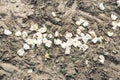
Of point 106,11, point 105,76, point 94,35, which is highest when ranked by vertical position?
point 106,11

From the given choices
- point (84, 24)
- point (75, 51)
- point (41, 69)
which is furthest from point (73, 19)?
point (41, 69)

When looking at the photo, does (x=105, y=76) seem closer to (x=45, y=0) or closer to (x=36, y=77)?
(x=36, y=77)

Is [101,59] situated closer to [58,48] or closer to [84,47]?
[84,47]

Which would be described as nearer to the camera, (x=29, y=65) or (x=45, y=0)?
(x=29, y=65)

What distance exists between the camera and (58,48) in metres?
2.92

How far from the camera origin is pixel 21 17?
299 cm

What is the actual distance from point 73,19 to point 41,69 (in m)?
0.54

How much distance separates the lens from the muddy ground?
9.30 ft

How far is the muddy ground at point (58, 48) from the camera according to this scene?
2.83 meters

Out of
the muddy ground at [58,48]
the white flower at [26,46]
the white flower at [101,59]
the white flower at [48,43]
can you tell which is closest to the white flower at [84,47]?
the muddy ground at [58,48]

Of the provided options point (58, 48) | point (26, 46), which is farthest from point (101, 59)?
point (26, 46)

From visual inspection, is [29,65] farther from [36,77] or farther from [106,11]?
[106,11]

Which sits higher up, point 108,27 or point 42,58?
point 108,27

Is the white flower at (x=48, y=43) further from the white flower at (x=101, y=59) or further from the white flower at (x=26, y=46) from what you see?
the white flower at (x=101, y=59)
